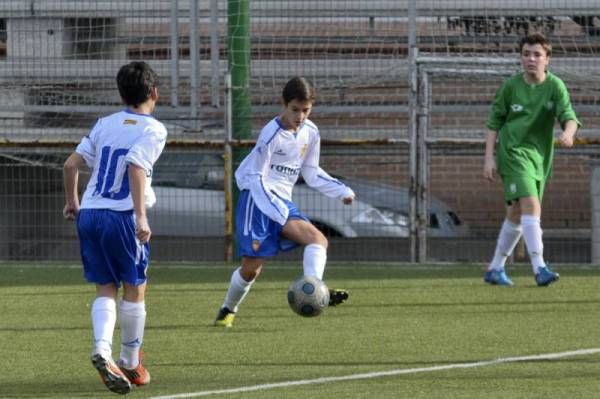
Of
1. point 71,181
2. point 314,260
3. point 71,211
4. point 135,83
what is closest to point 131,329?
point 71,211

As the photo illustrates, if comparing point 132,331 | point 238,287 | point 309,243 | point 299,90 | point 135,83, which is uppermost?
point 135,83

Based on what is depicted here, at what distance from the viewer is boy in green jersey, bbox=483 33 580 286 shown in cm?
1168

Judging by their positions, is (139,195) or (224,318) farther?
(224,318)

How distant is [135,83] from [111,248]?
32.3 inches

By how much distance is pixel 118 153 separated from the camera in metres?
7.49

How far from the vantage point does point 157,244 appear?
51.8 feet

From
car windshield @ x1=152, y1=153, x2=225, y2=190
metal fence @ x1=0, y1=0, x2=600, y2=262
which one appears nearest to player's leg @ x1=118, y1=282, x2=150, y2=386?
metal fence @ x1=0, y1=0, x2=600, y2=262

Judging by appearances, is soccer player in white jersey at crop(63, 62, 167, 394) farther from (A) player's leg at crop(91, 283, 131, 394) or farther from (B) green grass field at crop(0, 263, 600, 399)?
(B) green grass field at crop(0, 263, 600, 399)

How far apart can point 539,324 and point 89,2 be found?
8.11 m

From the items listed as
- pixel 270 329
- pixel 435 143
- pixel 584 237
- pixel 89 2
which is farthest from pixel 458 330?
pixel 89 2

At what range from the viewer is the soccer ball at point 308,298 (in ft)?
29.9

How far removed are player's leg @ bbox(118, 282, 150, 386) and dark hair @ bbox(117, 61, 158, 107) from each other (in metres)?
0.91

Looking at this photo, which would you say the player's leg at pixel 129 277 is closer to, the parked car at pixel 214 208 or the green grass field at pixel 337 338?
the green grass field at pixel 337 338

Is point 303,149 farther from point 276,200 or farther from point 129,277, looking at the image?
point 129,277
